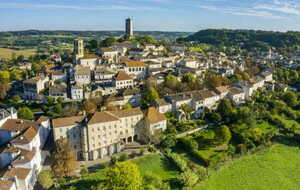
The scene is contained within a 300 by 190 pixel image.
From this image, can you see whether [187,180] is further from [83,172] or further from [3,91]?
[3,91]

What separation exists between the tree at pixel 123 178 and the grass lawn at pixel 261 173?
1115cm

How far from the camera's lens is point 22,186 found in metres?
30.7

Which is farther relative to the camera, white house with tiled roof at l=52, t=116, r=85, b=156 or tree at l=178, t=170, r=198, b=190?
white house with tiled roof at l=52, t=116, r=85, b=156

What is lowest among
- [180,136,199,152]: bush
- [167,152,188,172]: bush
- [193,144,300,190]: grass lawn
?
[193,144,300,190]: grass lawn

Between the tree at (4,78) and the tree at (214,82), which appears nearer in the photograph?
the tree at (4,78)

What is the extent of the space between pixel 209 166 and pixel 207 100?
71.9 ft

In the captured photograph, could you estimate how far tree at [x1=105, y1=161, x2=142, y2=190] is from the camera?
102 ft

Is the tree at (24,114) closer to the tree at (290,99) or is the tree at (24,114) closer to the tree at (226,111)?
the tree at (226,111)

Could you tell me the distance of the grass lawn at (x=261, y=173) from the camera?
1495 inches

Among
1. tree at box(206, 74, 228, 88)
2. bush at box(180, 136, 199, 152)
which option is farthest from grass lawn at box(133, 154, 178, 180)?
tree at box(206, 74, 228, 88)

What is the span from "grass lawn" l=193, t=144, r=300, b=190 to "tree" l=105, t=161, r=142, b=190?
11146mm

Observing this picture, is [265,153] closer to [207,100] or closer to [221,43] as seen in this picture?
[207,100]

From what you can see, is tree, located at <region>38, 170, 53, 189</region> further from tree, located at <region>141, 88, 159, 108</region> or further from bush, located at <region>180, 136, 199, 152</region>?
tree, located at <region>141, 88, 159, 108</region>

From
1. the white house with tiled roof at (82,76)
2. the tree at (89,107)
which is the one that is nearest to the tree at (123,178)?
the tree at (89,107)
